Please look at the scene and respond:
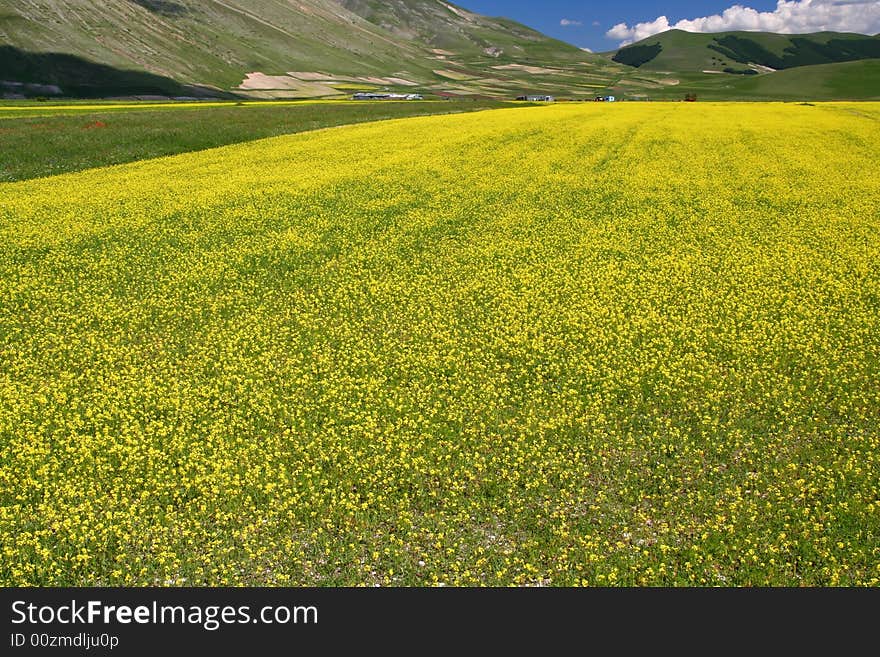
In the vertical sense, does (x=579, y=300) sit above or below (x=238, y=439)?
above

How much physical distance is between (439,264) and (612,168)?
21102 mm

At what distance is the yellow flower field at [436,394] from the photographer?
28.4 feet

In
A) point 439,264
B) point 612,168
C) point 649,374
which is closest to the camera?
point 649,374

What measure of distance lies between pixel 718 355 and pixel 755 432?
10.4ft

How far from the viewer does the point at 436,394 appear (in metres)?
12.4

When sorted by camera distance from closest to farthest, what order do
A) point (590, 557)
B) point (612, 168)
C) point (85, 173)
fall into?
point (590, 557) < point (85, 173) < point (612, 168)

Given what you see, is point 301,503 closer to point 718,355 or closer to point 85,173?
point 718,355

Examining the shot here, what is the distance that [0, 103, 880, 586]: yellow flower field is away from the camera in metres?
8.65

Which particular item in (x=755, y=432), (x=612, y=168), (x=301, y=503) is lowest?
(x=301, y=503)

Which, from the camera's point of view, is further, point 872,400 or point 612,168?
point 612,168

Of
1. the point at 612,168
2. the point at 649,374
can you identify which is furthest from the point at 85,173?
the point at 649,374

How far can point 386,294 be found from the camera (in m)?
17.5

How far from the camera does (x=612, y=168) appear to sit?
36500 millimetres

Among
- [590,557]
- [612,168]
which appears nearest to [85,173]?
[612,168]
